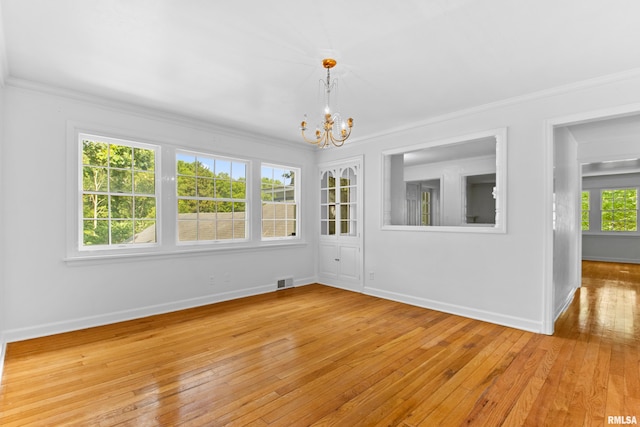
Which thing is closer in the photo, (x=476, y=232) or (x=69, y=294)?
(x=69, y=294)

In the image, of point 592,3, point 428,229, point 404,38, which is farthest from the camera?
point 428,229

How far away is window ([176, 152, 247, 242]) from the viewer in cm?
462

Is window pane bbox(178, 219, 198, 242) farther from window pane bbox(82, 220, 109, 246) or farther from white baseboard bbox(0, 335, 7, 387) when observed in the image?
white baseboard bbox(0, 335, 7, 387)

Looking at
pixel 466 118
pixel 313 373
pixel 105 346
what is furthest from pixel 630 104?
pixel 105 346


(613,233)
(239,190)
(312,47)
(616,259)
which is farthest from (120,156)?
(616,259)

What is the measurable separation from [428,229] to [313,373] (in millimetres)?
2798

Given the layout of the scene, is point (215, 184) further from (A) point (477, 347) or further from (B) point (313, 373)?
(A) point (477, 347)

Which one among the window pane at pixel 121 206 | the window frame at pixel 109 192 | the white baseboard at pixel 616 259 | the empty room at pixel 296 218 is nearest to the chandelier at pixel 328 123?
the empty room at pixel 296 218

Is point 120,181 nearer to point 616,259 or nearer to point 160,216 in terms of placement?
point 160,216

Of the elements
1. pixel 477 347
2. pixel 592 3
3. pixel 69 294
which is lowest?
pixel 477 347

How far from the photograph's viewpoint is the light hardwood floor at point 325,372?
2.11 m

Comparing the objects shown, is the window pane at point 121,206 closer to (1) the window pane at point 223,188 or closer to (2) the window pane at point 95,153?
(2) the window pane at point 95,153

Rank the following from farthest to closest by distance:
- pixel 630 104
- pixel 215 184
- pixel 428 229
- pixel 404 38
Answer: pixel 215 184, pixel 428 229, pixel 630 104, pixel 404 38

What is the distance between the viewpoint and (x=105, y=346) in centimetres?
320
